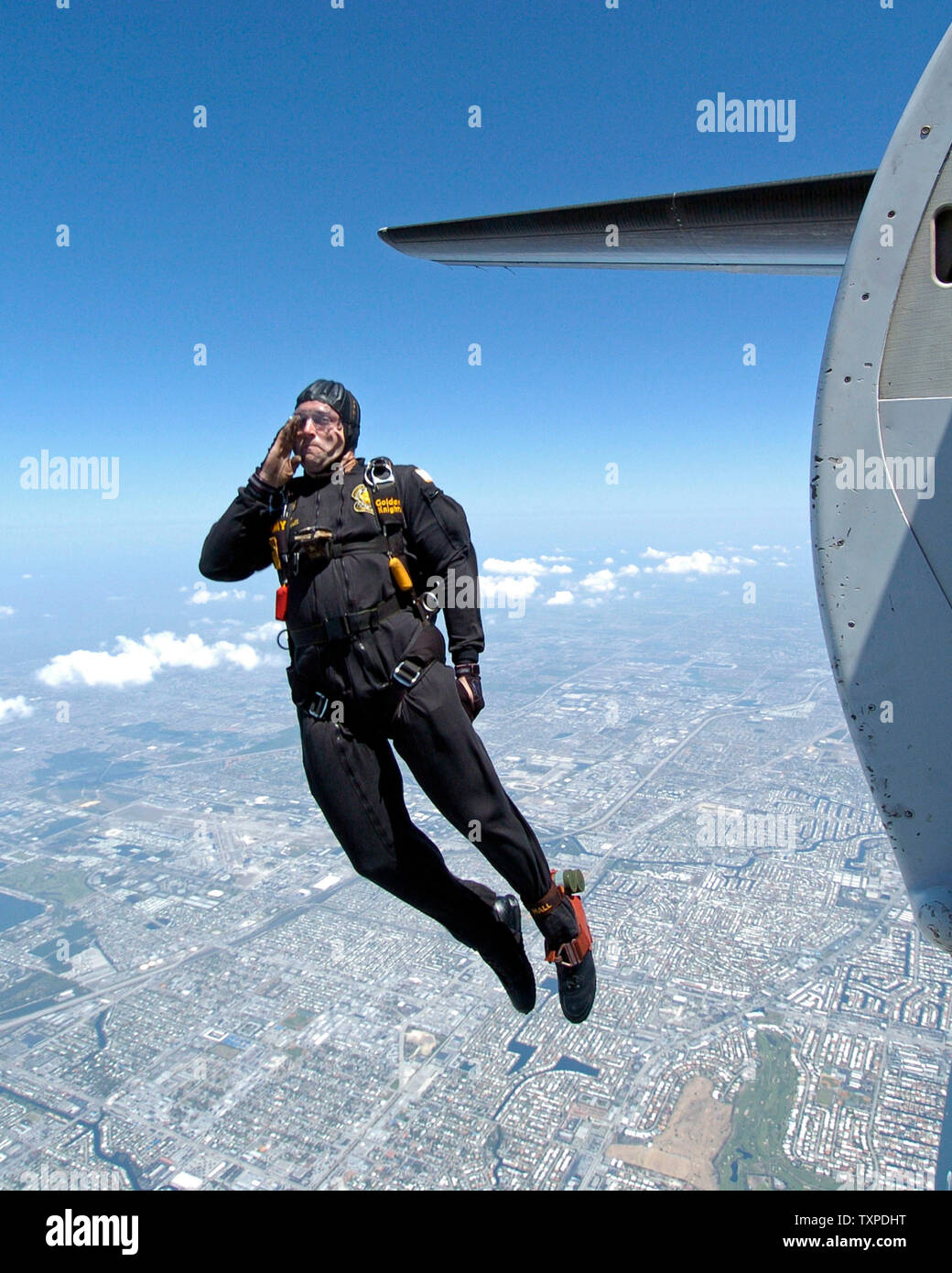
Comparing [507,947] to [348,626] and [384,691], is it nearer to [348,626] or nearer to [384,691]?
[384,691]

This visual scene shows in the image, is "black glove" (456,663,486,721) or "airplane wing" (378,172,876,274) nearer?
"airplane wing" (378,172,876,274)

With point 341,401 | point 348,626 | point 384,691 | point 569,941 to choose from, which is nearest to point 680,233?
point 341,401

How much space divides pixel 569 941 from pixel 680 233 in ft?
10.4

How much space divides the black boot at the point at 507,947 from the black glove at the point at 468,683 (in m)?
0.97

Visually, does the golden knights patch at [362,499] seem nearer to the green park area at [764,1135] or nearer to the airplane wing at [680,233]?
the airplane wing at [680,233]

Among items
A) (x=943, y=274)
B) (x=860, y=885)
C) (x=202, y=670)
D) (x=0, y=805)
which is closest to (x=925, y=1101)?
(x=860, y=885)

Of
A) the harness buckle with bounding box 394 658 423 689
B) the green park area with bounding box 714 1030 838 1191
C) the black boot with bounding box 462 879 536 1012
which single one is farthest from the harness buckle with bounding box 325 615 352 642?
the green park area with bounding box 714 1030 838 1191

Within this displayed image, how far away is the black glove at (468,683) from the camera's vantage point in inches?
121

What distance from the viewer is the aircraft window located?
5.14 ft

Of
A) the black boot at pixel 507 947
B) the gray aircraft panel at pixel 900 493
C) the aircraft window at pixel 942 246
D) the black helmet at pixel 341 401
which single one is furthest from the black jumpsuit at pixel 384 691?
the aircraft window at pixel 942 246

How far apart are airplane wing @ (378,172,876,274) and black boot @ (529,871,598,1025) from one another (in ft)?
9.19

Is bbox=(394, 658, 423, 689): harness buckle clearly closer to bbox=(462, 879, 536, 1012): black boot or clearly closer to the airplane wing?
bbox=(462, 879, 536, 1012): black boot

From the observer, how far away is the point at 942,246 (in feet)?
5.18

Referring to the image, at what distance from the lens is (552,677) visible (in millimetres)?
96875
